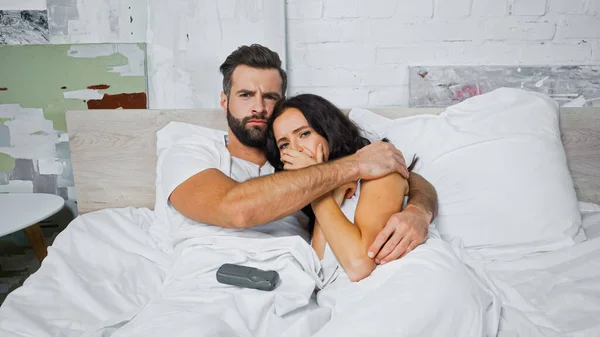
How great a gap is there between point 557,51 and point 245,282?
138cm

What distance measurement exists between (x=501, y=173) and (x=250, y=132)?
29.3 inches

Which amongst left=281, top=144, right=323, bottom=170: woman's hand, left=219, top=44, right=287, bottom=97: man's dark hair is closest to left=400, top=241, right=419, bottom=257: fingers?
left=281, top=144, right=323, bottom=170: woman's hand

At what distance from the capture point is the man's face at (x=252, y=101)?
1.39 metres

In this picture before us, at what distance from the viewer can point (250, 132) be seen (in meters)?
1.39

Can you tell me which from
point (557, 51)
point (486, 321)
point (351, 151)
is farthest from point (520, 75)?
point (486, 321)

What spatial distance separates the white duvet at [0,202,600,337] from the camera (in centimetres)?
82

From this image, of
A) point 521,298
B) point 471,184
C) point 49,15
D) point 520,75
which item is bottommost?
point 521,298

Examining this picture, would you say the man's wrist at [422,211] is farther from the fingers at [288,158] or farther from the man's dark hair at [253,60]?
the man's dark hair at [253,60]

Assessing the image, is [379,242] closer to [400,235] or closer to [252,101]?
[400,235]

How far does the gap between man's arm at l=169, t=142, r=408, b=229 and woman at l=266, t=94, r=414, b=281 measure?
44mm

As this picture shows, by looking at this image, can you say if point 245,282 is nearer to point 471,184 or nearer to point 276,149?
point 276,149

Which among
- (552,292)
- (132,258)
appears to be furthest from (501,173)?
(132,258)

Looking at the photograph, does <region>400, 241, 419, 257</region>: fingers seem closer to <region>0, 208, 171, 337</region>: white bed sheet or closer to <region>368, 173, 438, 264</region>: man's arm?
<region>368, 173, 438, 264</region>: man's arm

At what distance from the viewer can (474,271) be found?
1.05 metres
